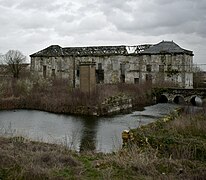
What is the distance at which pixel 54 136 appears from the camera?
1262 cm

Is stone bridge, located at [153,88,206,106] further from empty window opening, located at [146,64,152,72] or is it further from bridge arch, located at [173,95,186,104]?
empty window opening, located at [146,64,152,72]

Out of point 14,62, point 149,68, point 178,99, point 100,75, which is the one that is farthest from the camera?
point 100,75

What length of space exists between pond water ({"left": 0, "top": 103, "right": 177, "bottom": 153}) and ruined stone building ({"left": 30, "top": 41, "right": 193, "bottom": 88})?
1536cm

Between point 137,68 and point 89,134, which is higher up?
point 137,68

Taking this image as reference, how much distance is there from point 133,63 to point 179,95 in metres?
8.37

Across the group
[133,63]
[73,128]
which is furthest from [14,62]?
[73,128]

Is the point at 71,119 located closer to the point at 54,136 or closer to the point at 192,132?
the point at 54,136

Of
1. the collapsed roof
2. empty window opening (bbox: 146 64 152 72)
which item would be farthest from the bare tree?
empty window opening (bbox: 146 64 152 72)

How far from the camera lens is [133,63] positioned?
35469mm

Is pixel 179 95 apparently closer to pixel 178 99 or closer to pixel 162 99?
pixel 178 99

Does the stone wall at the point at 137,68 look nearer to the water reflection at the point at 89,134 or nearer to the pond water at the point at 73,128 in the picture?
the pond water at the point at 73,128

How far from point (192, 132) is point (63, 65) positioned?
30.5 m

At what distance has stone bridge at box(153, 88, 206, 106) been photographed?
27.8 meters

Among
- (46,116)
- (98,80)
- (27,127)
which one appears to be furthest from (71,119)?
(98,80)
